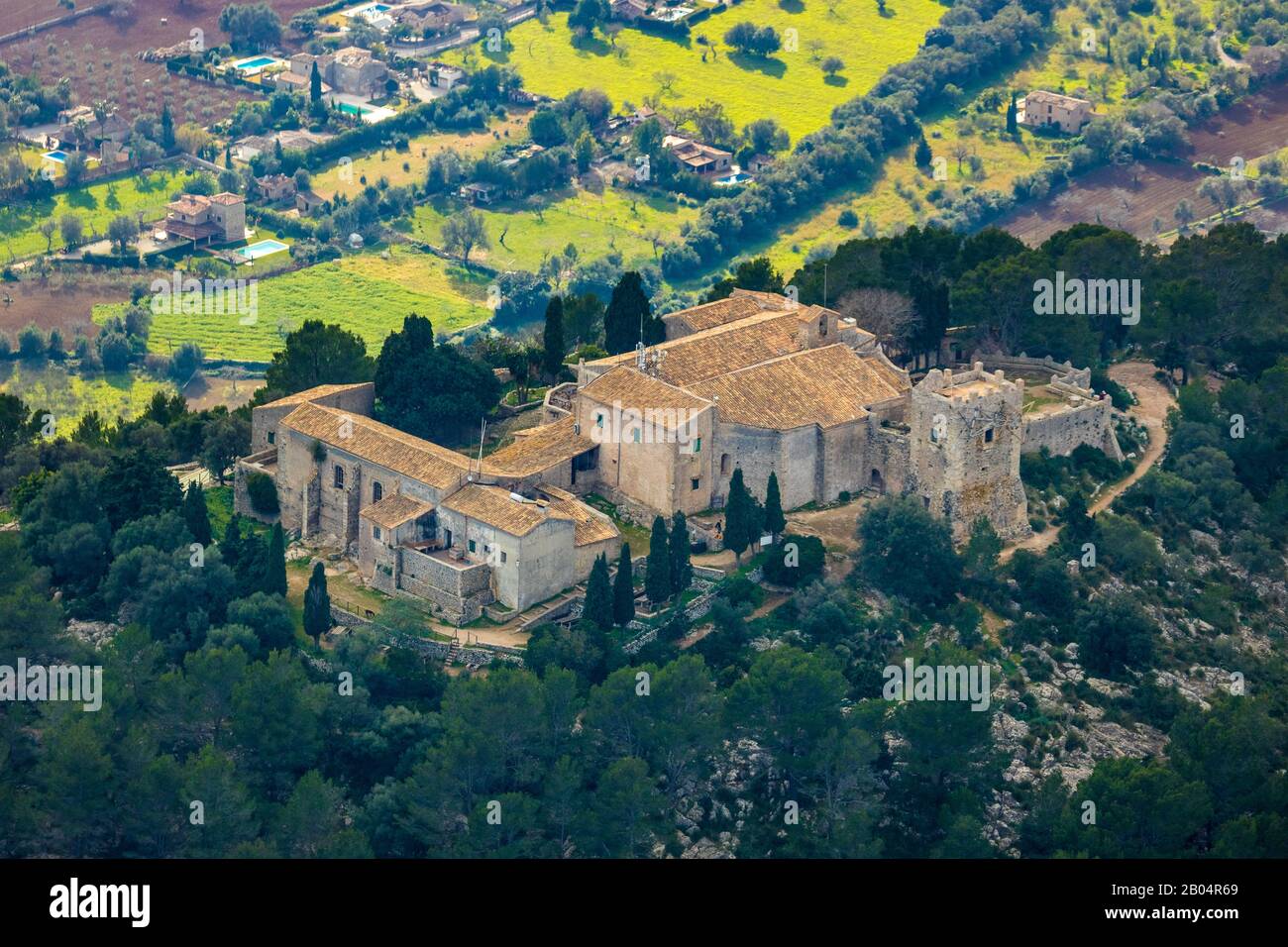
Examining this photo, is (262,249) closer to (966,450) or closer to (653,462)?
(653,462)

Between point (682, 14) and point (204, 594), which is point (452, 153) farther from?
point (204, 594)

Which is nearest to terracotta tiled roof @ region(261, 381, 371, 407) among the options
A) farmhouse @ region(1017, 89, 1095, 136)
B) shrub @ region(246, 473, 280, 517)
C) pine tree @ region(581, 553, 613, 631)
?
shrub @ region(246, 473, 280, 517)

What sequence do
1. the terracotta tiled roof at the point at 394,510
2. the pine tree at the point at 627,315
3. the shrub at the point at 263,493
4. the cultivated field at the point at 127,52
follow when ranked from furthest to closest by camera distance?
the cultivated field at the point at 127,52, the pine tree at the point at 627,315, the shrub at the point at 263,493, the terracotta tiled roof at the point at 394,510

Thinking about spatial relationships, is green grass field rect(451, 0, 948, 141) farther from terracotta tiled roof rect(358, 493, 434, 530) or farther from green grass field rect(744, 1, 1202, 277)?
terracotta tiled roof rect(358, 493, 434, 530)

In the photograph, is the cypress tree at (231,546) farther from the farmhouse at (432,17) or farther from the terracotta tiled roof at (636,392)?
the farmhouse at (432,17)

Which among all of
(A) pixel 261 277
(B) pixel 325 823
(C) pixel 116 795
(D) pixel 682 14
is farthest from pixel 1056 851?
(D) pixel 682 14

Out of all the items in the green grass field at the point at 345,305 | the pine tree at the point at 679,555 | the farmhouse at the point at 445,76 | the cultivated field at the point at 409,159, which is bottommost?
the green grass field at the point at 345,305

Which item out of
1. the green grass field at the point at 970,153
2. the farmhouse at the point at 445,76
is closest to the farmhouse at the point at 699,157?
the green grass field at the point at 970,153
